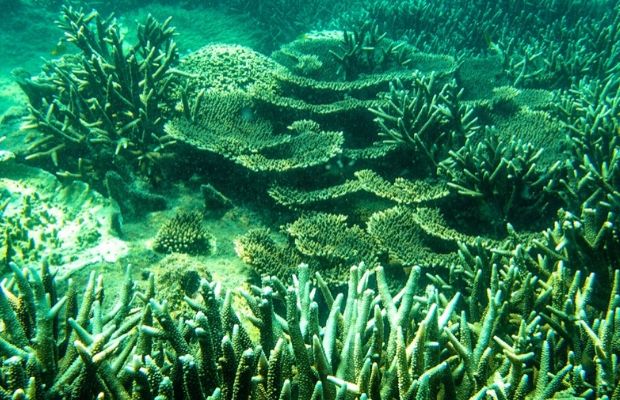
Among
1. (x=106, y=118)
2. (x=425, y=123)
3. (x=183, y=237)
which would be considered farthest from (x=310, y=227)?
(x=106, y=118)

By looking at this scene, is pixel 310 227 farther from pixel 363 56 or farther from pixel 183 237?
pixel 363 56

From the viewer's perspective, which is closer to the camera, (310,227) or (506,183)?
(506,183)

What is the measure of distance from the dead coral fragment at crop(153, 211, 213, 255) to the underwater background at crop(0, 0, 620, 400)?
2 centimetres

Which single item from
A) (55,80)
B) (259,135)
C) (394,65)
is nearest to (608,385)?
(259,135)

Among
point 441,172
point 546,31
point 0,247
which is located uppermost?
point 546,31

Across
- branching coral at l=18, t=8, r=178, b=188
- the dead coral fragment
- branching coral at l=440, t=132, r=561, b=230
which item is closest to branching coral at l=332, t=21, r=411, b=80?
branching coral at l=18, t=8, r=178, b=188

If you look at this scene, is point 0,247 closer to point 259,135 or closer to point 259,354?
point 259,135

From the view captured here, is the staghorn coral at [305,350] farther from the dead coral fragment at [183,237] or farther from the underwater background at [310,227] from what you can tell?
the dead coral fragment at [183,237]

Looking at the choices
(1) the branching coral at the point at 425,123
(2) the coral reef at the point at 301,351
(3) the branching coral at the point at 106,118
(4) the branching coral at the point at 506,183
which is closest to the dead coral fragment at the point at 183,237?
(3) the branching coral at the point at 106,118

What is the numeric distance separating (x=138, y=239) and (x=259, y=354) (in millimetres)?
2585

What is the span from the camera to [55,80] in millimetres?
5430

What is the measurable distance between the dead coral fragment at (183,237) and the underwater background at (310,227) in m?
0.02

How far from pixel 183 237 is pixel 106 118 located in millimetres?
1924

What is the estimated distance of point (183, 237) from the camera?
3896 millimetres
